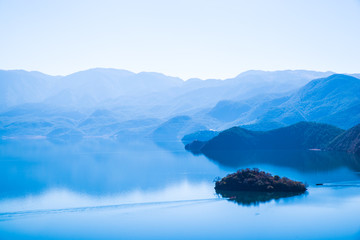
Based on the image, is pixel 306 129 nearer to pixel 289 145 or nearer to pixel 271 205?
pixel 289 145

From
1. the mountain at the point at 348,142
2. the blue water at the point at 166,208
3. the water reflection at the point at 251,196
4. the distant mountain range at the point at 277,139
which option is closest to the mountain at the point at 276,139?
the distant mountain range at the point at 277,139

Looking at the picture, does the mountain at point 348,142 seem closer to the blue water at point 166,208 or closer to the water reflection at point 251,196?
the blue water at point 166,208

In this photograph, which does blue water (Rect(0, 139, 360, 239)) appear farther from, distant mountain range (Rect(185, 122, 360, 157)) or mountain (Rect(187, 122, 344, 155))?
mountain (Rect(187, 122, 344, 155))

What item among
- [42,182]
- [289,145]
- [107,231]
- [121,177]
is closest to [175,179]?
[121,177]

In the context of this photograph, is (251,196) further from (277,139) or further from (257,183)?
(277,139)

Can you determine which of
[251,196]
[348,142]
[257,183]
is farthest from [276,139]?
[251,196]
